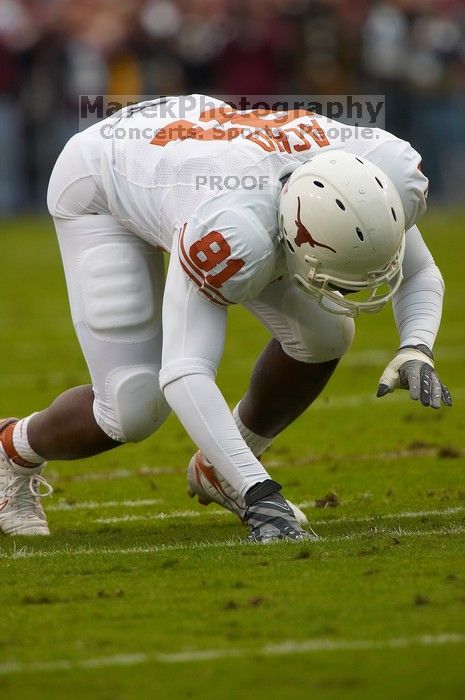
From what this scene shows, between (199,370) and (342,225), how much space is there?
0.63m

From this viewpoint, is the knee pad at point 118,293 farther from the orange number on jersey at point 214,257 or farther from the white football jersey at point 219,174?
the orange number on jersey at point 214,257

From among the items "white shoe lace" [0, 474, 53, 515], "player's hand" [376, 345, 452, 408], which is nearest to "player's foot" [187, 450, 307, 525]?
"white shoe lace" [0, 474, 53, 515]

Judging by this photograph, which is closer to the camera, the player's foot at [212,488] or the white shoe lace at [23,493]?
the player's foot at [212,488]

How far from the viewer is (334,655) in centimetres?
351

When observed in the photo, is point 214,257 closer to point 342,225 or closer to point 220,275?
point 220,275

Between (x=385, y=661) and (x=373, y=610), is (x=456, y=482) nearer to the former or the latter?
(x=373, y=610)

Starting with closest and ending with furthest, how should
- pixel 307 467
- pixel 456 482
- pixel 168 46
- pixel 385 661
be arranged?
pixel 385 661
pixel 456 482
pixel 307 467
pixel 168 46

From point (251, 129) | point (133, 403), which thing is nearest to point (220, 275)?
point (251, 129)

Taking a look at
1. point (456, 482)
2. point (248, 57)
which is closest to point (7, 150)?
point (248, 57)

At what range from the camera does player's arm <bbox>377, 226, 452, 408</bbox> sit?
15.8 ft

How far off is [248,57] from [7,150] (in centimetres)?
306

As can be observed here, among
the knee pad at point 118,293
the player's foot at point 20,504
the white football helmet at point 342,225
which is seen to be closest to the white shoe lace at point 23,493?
the player's foot at point 20,504

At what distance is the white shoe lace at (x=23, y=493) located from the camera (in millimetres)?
5395

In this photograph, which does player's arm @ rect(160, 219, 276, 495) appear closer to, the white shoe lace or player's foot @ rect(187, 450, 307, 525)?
player's foot @ rect(187, 450, 307, 525)
